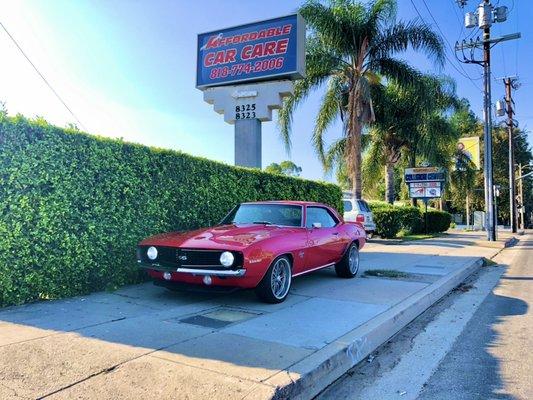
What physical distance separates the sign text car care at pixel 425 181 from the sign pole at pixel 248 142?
Result: 13.7 m

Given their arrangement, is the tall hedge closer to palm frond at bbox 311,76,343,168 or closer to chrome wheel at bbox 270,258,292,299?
chrome wheel at bbox 270,258,292,299

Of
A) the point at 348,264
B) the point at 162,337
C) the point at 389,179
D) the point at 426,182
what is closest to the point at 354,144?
the point at 426,182

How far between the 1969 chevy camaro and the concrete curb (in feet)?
4.73

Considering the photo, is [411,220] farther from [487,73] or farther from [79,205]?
[79,205]

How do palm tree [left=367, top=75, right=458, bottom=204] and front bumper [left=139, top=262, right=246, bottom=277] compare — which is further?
palm tree [left=367, top=75, right=458, bottom=204]

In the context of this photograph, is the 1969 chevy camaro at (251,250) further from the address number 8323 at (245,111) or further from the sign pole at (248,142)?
the address number 8323 at (245,111)

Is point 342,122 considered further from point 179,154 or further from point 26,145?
point 26,145

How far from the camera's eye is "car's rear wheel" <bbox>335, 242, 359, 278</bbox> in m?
8.73

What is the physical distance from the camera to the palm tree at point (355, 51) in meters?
19.6

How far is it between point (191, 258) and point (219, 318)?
35.6 inches

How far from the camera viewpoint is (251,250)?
19.2ft

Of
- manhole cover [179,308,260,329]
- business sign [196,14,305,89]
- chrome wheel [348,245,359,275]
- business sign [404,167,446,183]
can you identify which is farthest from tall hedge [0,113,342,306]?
business sign [404,167,446,183]

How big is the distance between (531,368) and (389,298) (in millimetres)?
2568

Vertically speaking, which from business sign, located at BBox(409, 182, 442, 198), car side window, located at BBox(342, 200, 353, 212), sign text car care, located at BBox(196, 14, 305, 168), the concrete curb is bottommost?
the concrete curb
